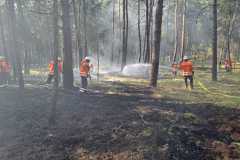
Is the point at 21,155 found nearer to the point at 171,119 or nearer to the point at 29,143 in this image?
the point at 29,143

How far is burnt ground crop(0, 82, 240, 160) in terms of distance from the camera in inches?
316

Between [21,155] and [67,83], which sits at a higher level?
[67,83]

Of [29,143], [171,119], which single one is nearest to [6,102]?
[29,143]

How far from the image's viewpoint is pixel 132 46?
65.9 m

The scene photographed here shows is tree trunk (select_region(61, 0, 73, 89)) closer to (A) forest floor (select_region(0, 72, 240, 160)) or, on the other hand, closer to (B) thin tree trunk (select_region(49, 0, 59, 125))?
(A) forest floor (select_region(0, 72, 240, 160))

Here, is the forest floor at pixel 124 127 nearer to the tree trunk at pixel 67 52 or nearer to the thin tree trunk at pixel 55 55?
the thin tree trunk at pixel 55 55

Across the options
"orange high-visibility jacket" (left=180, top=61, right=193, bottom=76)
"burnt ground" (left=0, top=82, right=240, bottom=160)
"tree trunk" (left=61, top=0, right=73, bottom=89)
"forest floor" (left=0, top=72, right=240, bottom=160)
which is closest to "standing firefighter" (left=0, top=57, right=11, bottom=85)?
"forest floor" (left=0, top=72, right=240, bottom=160)

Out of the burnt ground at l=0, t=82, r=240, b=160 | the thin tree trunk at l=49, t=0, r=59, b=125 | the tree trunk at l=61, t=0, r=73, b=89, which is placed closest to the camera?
the burnt ground at l=0, t=82, r=240, b=160

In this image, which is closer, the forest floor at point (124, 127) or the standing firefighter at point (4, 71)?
the forest floor at point (124, 127)

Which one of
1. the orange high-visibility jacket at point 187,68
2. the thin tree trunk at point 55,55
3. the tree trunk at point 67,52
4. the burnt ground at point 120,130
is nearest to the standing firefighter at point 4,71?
the tree trunk at point 67,52

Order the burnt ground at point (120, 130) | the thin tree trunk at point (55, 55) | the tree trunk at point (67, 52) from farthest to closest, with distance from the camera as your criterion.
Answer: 1. the tree trunk at point (67, 52)
2. the thin tree trunk at point (55, 55)
3. the burnt ground at point (120, 130)

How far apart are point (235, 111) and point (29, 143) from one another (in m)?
6.80

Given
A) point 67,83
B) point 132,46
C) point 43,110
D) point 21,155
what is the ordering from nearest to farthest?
point 21,155 → point 43,110 → point 67,83 → point 132,46

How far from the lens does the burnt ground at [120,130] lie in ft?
26.4
